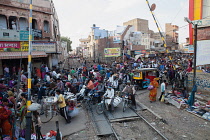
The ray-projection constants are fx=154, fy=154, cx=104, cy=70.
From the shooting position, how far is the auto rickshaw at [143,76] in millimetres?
13359

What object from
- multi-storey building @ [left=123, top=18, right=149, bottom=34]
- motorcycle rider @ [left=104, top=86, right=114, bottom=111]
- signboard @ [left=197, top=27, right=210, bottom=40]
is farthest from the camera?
multi-storey building @ [left=123, top=18, right=149, bottom=34]

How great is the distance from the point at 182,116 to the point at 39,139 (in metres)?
7.11

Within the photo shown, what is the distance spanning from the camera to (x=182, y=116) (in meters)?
8.34

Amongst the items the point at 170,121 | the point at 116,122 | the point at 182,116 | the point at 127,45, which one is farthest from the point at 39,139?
the point at 127,45

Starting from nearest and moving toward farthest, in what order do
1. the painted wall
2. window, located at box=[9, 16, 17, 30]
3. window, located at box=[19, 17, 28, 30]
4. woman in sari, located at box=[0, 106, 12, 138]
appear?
woman in sari, located at box=[0, 106, 12, 138]
the painted wall
window, located at box=[9, 16, 17, 30]
window, located at box=[19, 17, 28, 30]

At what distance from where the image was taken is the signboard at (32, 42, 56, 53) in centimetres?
1750

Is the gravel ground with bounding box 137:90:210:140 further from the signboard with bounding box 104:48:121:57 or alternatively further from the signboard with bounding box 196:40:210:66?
the signboard with bounding box 104:48:121:57

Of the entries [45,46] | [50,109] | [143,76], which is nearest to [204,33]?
[143,76]

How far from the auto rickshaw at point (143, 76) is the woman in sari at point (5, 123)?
33.8 feet

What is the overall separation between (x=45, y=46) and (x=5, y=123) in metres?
14.4

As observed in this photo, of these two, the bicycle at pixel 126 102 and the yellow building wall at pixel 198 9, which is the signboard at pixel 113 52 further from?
the bicycle at pixel 126 102

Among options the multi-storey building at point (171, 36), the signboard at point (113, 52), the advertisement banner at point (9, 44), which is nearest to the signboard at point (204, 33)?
the signboard at point (113, 52)

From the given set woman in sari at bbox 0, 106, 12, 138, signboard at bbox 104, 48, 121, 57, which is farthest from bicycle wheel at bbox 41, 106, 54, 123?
signboard at bbox 104, 48, 121, 57

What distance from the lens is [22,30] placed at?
15625 millimetres
